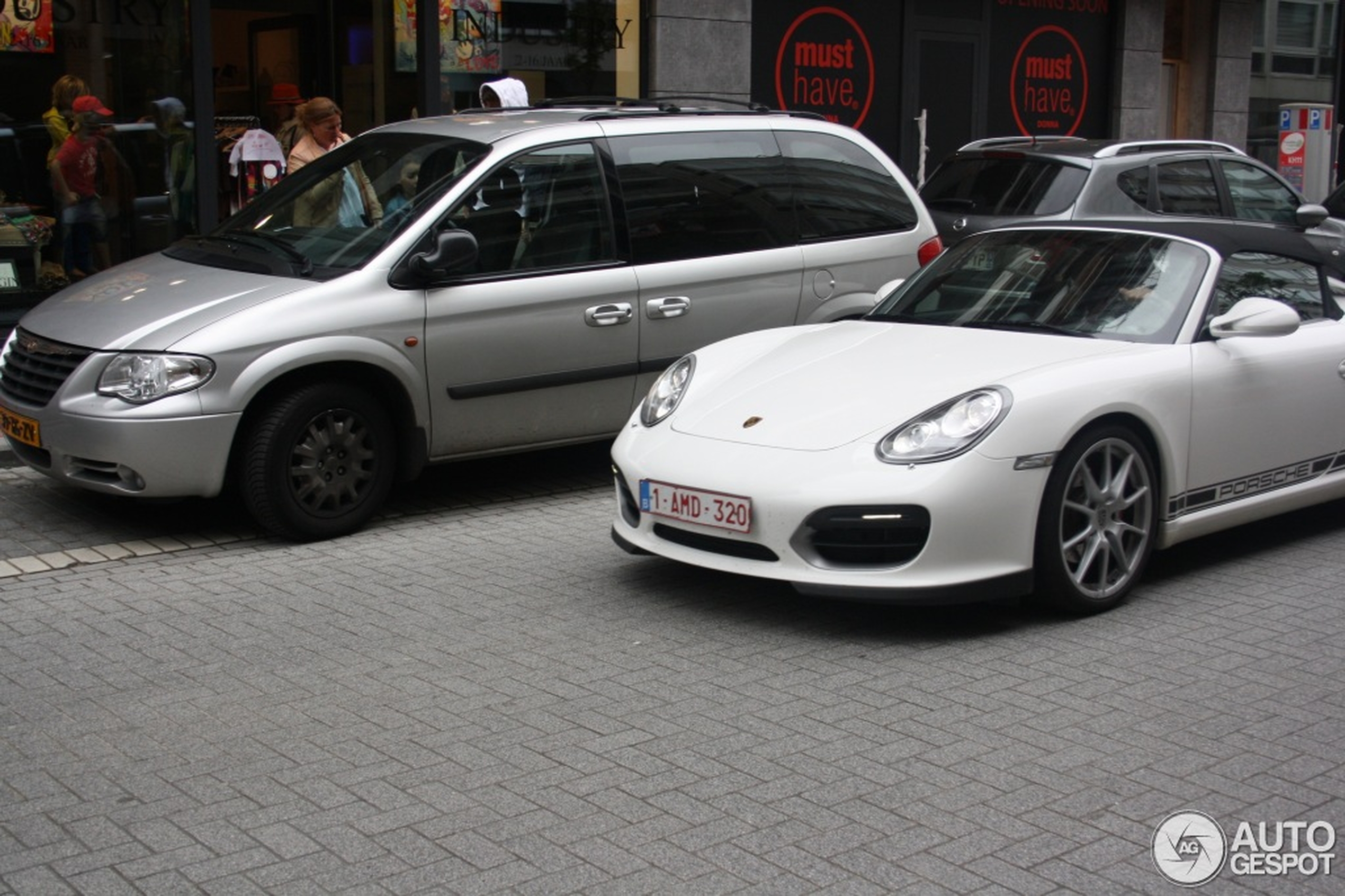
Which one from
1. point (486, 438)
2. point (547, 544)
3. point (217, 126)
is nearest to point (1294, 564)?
point (547, 544)

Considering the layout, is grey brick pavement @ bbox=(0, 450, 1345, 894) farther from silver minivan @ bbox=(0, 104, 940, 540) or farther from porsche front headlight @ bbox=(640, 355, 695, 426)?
porsche front headlight @ bbox=(640, 355, 695, 426)

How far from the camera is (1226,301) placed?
6344 mm

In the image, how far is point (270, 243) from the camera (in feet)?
24.9

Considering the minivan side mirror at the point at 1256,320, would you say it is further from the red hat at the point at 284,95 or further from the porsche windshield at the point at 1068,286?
the red hat at the point at 284,95

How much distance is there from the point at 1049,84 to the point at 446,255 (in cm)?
1295

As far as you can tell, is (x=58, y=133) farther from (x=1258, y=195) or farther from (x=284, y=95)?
(x=1258, y=195)

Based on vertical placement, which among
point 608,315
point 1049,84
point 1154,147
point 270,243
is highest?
point 1049,84

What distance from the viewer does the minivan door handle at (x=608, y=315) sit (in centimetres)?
759

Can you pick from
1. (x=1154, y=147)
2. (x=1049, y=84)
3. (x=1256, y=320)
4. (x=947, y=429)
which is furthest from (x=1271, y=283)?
(x=1049, y=84)

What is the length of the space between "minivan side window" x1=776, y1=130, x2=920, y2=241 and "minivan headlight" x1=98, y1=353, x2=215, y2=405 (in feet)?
11.1

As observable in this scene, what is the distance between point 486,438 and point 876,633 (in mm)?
2586

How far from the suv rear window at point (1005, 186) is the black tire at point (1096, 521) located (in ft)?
16.7

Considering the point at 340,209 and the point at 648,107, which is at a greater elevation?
the point at 648,107

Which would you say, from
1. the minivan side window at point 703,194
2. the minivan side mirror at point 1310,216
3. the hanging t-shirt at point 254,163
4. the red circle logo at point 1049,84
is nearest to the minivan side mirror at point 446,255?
the minivan side window at point 703,194
